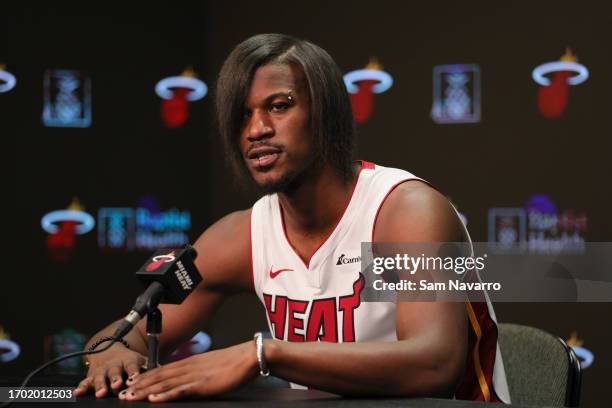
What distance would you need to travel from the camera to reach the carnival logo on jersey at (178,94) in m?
3.69

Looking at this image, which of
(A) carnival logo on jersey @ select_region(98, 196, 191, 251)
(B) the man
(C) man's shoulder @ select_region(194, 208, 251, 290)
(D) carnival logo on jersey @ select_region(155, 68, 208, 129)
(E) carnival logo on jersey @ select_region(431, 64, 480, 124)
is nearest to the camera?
(B) the man

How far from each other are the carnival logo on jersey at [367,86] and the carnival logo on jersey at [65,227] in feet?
4.10

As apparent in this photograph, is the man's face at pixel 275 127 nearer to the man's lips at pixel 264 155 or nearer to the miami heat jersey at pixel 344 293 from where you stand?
the man's lips at pixel 264 155

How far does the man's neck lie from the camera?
1.74 m

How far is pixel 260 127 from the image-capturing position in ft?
5.28

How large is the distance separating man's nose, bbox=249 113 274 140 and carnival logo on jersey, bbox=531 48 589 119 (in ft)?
5.86

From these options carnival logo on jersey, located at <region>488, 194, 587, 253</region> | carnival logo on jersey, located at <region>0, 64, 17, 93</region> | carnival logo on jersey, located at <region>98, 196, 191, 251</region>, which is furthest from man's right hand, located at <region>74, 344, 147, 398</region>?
carnival logo on jersey, located at <region>0, 64, 17, 93</region>

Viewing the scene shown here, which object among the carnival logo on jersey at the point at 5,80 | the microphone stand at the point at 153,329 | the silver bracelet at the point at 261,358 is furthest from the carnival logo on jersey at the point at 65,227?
the silver bracelet at the point at 261,358

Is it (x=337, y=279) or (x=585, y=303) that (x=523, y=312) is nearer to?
(x=585, y=303)

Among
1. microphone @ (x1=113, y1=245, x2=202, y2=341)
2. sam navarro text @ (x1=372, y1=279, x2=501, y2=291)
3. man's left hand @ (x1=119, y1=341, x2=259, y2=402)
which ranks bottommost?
man's left hand @ (x1=119, y1=341, x2=259, y2=402)

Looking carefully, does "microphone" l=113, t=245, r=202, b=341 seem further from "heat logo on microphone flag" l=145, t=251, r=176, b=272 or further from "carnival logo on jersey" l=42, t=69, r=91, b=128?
"carnival logo on jersey" l=42, t=69, r=91, b=128

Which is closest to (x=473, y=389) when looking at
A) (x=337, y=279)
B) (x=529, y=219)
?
(x=337, y=279)

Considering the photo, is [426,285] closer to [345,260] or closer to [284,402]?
[345,260]

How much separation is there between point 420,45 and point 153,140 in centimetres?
127
